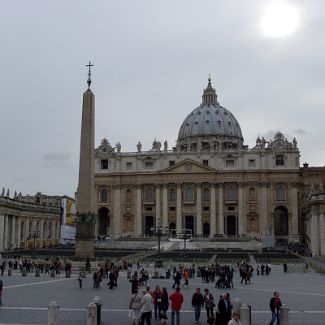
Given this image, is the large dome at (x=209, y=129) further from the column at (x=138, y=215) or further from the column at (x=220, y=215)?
the column at (x=138, y=215)

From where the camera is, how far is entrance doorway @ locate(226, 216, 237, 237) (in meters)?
97.5

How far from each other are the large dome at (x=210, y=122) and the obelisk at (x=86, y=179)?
9219 cm

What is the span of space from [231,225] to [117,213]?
20.7m

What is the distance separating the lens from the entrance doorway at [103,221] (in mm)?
104438

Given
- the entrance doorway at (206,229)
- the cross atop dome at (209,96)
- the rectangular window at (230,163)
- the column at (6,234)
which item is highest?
the cross atop dome at (209,96)

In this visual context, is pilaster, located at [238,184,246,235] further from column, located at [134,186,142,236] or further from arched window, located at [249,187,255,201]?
column, located at [134,186,142,236]

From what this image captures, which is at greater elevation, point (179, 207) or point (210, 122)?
point (210, 122)

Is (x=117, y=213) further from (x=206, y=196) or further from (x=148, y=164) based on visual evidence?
(x=206, y=196)

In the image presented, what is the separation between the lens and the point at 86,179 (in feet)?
103

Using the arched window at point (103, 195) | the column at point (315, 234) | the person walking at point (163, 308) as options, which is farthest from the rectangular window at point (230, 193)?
the person walking at point (163, 308)

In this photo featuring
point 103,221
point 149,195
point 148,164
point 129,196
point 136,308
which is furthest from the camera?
point 103,221

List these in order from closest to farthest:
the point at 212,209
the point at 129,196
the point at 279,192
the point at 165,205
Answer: the point at 212,209
the point at 279,192
the point at 165,205
the point at 129,196

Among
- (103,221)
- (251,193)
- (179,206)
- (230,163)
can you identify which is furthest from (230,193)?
(103,221)

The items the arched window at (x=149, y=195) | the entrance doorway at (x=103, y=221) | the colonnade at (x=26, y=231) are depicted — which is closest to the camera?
the colonnade at (x=26, y=231)
